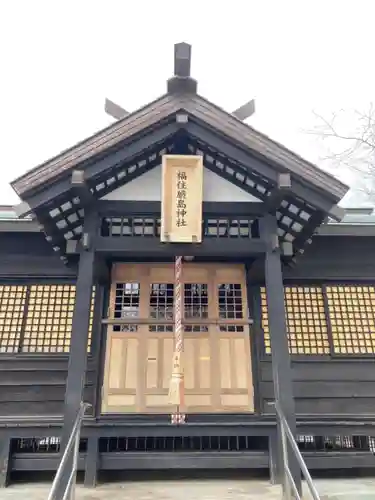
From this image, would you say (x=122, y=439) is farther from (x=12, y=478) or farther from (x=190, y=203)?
(x=190, y=203)

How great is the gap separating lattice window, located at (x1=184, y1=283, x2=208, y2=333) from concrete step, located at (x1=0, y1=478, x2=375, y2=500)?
7.95 ft

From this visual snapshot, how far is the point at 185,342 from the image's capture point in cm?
718

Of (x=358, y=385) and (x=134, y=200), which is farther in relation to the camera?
(x=358, y=385)

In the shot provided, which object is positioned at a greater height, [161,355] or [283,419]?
[161,355]

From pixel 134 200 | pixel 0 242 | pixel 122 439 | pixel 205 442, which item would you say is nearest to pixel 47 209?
pixel 134 200

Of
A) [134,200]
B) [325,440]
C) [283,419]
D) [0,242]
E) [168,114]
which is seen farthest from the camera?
[0,242]

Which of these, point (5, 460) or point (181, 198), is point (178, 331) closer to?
point (181, 198)

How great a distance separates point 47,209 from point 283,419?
4.19 meters

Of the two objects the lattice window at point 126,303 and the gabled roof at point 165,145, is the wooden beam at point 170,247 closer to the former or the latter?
the gabled roof at point 165,145

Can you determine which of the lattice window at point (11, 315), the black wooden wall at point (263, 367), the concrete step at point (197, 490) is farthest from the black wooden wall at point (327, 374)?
the lattice window at point (11, 315)

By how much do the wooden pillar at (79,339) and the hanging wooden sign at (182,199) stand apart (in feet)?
3.54

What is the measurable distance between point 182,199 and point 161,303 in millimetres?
2264

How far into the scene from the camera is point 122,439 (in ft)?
23.4

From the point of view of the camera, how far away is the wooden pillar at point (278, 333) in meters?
5.34
